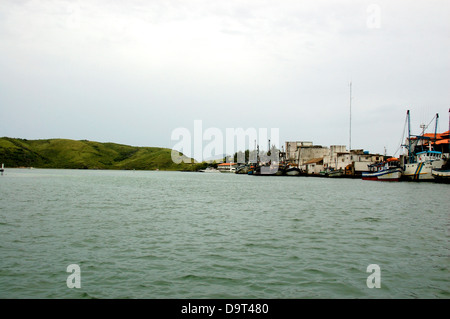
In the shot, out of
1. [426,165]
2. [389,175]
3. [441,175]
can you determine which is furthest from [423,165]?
[389,175]

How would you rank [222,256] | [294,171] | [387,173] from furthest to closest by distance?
[294,171] < [387,173] < [222,256]

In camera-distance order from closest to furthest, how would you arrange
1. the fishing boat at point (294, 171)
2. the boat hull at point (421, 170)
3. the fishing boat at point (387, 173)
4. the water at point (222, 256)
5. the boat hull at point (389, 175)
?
the water at point (222, 256) → the boat hull at point (421, 170) → the boat hull at point (389, 175) → the fishing boat at point (387, 173) → the fishing boat at point (294, 171)

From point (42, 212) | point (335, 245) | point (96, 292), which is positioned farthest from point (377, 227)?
point (42, 212)

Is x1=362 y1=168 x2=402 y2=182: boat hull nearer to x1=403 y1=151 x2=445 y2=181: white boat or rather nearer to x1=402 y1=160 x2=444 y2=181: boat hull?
x1=402 y1=160 x2=444 y2=181: boat hull

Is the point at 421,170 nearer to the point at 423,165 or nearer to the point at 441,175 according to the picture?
the point at 423,165

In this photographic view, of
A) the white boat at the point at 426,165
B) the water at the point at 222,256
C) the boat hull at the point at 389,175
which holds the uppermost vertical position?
the white boat at the point at 426,165

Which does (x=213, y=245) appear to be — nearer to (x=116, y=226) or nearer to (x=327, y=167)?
(x=116, y=226)

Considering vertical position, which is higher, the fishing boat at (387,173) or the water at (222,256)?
the fishing boat at (387,173)

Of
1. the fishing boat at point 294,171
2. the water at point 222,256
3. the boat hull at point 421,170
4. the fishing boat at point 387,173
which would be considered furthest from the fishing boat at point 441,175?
the fishing boat at point 294,171

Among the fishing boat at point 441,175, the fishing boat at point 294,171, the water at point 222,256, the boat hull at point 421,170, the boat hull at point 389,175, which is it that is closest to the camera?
the water at point 222,256

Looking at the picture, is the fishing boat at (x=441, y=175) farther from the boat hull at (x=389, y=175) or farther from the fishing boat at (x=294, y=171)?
the fishing boat at (x=294, y=171)

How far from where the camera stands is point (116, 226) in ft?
Result: 84.7

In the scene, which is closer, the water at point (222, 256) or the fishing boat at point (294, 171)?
the water at point (222, 256)

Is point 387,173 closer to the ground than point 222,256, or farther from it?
farther from it
